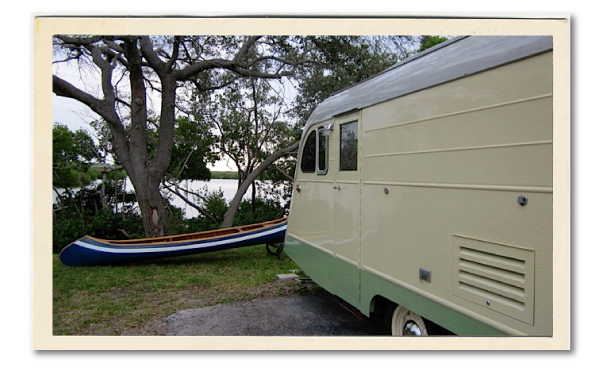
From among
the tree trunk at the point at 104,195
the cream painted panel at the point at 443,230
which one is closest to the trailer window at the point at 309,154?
the cream painted panel at the point at 443,230

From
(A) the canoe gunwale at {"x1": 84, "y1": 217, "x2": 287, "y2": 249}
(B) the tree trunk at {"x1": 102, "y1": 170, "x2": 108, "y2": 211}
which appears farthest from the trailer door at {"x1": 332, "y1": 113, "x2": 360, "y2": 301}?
(B) the tree trunk at {"x1": 102, "y1": 170, "x2": 108, "y2": 211}

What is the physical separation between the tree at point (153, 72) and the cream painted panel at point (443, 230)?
5713mm

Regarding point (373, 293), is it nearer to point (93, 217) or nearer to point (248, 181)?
point (248, 181)

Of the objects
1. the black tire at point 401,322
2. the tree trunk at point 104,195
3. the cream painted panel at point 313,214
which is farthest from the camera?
the tree trunk at point 104,195

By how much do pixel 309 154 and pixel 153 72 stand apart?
6235 millimetres

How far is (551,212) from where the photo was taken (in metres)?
2.35

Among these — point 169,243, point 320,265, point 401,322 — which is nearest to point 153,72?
point 169,243

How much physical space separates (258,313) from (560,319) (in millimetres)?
3116

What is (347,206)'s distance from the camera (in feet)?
13.6

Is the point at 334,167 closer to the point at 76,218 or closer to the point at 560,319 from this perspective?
the point at 560,319

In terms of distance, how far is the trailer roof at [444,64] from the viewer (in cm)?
254

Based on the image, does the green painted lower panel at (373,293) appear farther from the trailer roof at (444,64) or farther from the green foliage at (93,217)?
the green foliage at (93,217)

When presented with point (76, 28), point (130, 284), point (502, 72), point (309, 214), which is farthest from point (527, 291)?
point (130, 284)

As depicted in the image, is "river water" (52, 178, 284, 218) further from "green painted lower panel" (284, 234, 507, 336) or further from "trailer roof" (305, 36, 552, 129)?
"trailer roof" (305, 36, 552, 129)
